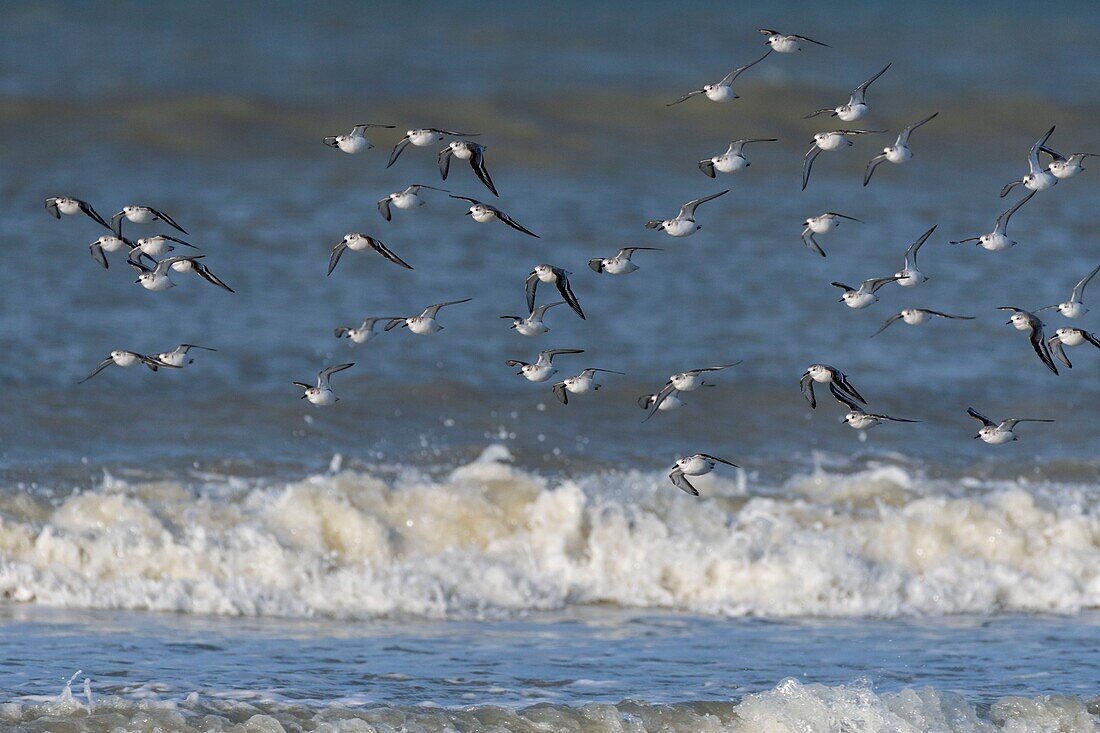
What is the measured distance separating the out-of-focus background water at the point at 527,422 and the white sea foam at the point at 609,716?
0.03m

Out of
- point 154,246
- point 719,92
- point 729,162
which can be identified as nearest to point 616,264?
point 729,162

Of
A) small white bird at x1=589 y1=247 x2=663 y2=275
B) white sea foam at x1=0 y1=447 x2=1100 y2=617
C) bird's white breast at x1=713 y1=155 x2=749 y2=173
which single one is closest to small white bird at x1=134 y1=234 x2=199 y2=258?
white sea foam at x1=0 y1=447 x2=1100 y2=617

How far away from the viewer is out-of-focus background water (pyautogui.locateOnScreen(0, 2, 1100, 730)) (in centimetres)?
952

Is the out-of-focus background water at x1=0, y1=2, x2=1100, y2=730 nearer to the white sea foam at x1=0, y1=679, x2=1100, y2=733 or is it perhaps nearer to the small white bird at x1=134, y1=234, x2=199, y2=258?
the white sea foam at x1=0, y1=679, x2=1100, y2=733

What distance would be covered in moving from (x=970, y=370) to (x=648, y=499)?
4885 mm

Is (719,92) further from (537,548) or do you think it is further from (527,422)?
(527,422)

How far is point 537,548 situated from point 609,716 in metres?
3.52

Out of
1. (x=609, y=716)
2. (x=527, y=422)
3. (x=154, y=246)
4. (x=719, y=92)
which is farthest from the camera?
(x=527, y=422)

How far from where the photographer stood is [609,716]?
8.23 m

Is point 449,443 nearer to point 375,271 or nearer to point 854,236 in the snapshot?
point 375,271

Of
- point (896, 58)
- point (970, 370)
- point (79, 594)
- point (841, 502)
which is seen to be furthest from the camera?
point (896, 58)

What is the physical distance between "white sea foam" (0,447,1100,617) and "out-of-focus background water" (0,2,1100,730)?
0.03 metres

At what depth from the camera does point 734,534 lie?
11828 mm

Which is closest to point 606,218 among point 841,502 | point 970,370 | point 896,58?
point 970,370
